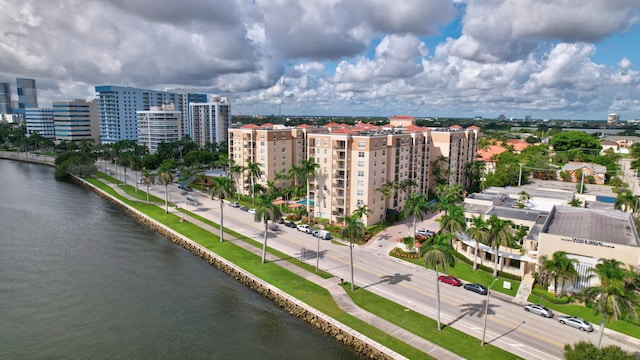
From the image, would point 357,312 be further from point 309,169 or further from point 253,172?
point 253,172

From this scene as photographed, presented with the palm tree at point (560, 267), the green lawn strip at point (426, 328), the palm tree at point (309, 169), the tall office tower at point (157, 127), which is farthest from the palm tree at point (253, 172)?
the tall office tower at point (157, 127)

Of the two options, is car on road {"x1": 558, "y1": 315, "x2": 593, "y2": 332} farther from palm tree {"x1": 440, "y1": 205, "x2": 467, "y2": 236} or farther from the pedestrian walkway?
palm tree {"x1": 440, "y1": 205, "x2": 467, "y2": 236}

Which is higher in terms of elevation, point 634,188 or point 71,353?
point 634,188

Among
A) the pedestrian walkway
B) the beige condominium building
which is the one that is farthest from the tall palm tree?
the beige condominium building

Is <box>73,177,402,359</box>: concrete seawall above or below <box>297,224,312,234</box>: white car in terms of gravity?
below

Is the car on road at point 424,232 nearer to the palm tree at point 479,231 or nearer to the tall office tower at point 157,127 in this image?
the palm tree at point 479,231

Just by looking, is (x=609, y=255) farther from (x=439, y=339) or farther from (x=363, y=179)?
(x=363, y=179)

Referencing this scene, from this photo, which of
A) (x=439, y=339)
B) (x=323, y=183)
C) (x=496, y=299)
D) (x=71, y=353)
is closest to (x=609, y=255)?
(x=496, y=299)

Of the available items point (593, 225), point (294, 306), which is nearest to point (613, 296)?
point (593, 225)
